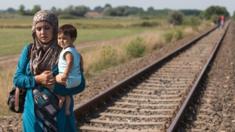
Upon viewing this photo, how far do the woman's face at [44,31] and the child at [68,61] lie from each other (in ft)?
0.54

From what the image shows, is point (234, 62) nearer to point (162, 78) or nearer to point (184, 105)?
point (162, 78)

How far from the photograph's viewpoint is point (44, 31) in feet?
13.2

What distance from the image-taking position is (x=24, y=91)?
417 centimetres

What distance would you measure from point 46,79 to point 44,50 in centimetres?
22

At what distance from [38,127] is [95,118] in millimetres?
4604

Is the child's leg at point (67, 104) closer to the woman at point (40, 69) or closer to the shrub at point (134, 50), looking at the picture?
the woman at point (40, 69)

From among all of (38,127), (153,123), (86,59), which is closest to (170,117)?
(153,123)

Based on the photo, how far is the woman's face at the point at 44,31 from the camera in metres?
4.01

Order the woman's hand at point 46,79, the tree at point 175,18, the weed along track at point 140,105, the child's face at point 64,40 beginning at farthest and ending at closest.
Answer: the tree at point 175,18
the weed along track at point 140,105
the child's face at point 64,40
the woman's hand at point 46,79

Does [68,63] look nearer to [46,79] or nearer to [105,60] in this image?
[46,79]

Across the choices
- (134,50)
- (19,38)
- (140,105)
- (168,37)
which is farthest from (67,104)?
(19,38)

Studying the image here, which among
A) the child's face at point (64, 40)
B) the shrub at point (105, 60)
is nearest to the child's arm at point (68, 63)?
the child's face at point (64, 40)

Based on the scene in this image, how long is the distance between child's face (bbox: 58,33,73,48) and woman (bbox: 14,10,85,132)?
3.0 inches

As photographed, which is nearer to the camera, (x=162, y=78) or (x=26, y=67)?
(x=26, y=67)
